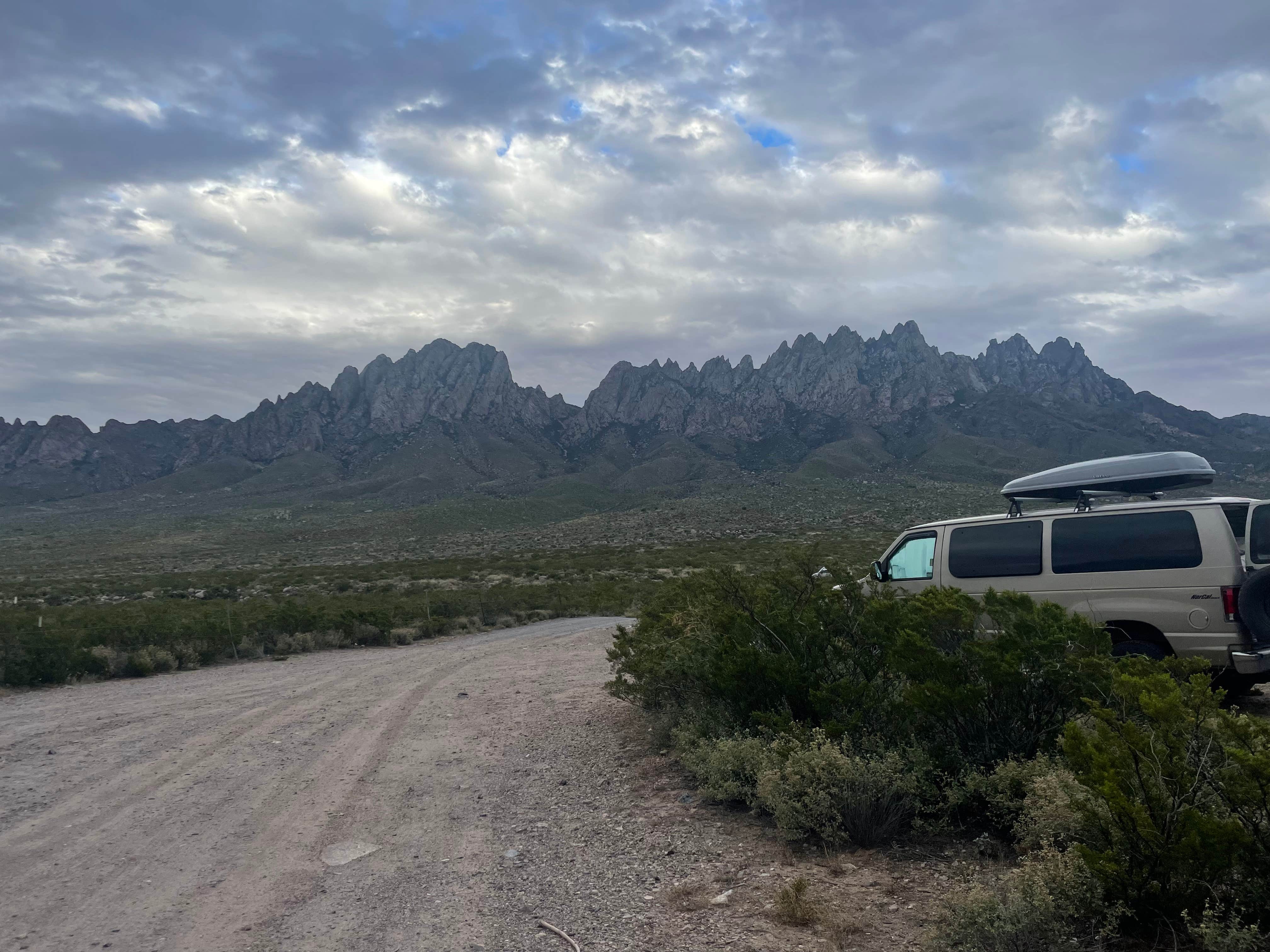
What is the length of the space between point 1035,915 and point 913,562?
6310mm

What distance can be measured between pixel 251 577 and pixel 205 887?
37763mm

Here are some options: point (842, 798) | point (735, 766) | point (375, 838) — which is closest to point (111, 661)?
point (375, 838)

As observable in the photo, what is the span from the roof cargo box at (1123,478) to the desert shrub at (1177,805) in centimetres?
490

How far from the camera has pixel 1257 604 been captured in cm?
664

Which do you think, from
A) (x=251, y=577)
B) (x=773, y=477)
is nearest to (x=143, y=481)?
(x=773, y=477)

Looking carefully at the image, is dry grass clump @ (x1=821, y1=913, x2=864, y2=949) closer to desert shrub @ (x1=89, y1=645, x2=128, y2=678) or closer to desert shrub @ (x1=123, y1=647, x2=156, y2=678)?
desert shrub @ (x1=123, y1=647, x2=156, y2=678)

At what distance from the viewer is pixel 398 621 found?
20281mm

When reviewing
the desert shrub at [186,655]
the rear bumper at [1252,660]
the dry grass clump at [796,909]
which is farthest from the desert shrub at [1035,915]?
the desert shrub at [186,655]

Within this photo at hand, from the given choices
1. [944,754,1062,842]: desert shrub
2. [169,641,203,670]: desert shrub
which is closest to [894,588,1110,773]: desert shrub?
[944,754,1062,842]: desert shrub

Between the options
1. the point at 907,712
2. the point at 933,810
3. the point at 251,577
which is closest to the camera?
the point at 933,810

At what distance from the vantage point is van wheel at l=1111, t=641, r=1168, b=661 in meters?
7.22

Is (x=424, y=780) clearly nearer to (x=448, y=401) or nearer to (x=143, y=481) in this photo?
(x=448, y=401)

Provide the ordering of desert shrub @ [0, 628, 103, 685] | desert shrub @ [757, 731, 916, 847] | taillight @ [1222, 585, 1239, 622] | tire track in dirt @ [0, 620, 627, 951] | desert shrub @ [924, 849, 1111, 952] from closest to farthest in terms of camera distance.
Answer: desert shrub @ [924, 849, 1111, 952], tire track in dirt @ [0, 620, 627, 951], desert shrub @ [757, 731, 916, 847], taillight @ [1222, 585, 1239, 622], desert shrub @ [0, 628, 103, 685]

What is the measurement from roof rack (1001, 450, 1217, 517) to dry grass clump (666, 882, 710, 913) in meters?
5.58
